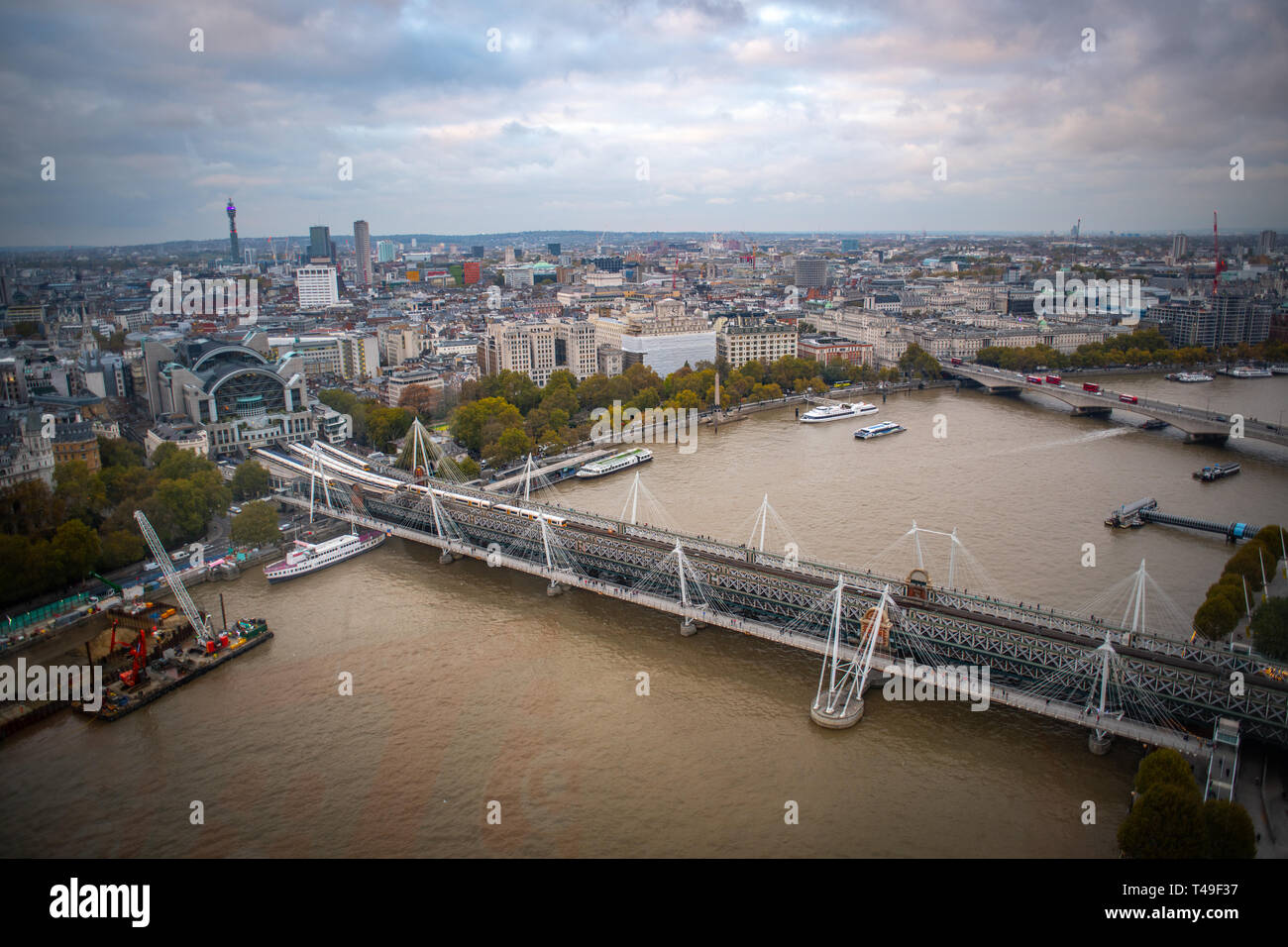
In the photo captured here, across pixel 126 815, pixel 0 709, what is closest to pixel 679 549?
pixel 126 815

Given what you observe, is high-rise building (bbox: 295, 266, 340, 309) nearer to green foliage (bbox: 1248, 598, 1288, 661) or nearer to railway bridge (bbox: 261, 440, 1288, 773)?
railway bridge (bbox: 261, 440, 1288, 773)

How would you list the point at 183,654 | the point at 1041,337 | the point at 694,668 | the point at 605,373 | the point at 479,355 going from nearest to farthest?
1. the point at 694,668
2. the point at 183,654
3. the point at 605,373
4. the point at 479,355
5. the point at 1041,337

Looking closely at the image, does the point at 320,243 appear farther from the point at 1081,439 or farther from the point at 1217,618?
the point at 1217,618

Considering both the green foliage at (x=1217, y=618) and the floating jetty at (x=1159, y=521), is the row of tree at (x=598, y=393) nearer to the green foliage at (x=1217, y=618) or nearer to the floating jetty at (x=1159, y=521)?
the floating jetty at (x=1159, y=521)

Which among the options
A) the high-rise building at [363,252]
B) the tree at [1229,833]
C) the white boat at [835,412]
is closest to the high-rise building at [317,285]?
the high-rise building at [363,252]

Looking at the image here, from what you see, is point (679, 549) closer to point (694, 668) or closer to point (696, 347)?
point (694, 668)

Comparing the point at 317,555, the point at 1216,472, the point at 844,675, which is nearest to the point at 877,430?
the point at 1216,472
